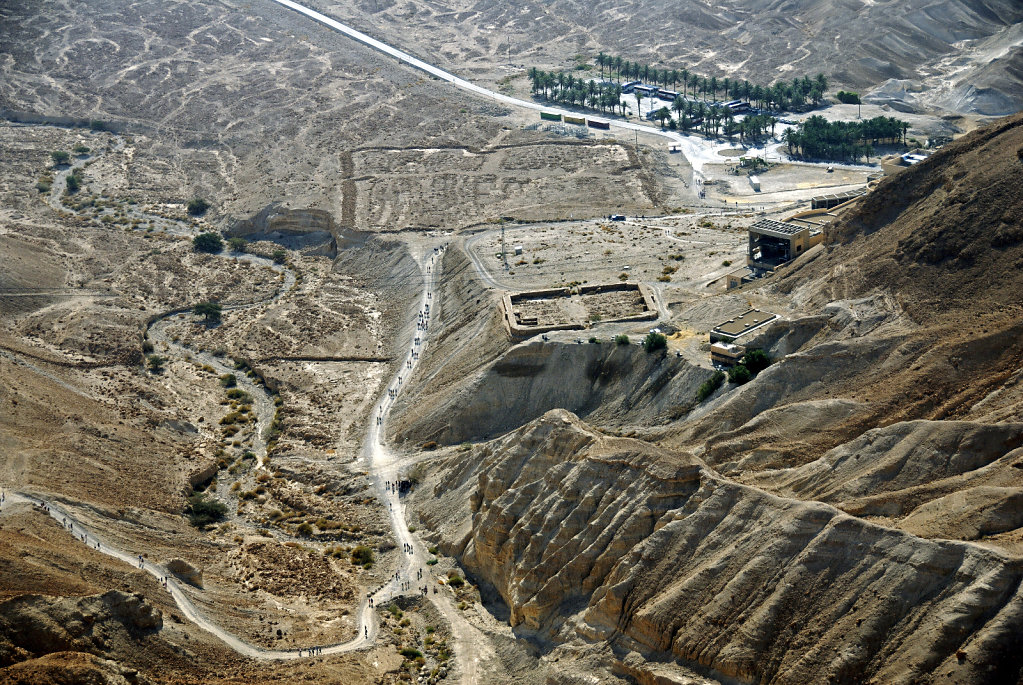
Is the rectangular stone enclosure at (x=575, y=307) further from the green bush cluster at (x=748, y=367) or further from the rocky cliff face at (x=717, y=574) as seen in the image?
the rocky cliff face at (x=717, y=574)

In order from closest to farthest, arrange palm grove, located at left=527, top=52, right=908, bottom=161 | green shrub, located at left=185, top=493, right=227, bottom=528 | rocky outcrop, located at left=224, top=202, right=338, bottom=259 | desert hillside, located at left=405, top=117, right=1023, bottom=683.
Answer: desert hillside, located at left=405, top=117, right=1023, bottom=683
green shrub, located at left=185, top=493, right=227, bottom=528
rocky outcrop, located at left=224, top=202, right=338, bottom=259
palm grove, located at left=527, top=52, right=908, bottom=161

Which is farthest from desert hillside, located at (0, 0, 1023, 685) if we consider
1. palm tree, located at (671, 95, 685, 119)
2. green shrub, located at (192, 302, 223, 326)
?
palm tree, located at (671, 95, 685, 119)

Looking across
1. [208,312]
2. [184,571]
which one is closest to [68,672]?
[184,571]

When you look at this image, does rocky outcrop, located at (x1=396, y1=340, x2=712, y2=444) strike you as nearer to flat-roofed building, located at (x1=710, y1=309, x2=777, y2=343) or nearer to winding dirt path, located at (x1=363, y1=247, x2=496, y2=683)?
flat-roofed building, located at (x1=710, y1=309, x2=777, y2=343)

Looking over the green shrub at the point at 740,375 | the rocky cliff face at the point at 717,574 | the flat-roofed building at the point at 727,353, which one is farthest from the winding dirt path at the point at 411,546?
the flat-roofed building at the point at 727,353

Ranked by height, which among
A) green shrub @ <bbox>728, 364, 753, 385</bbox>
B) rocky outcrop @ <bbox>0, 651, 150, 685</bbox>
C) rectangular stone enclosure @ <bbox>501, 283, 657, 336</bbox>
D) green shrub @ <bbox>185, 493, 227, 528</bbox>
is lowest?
green shrub @ <bbox>185, 493, 227, 528</bbox>

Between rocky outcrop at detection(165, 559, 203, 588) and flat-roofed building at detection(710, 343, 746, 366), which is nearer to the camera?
rocky outcrop at detection(165, 559, 203, 588)
